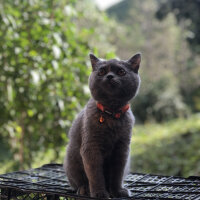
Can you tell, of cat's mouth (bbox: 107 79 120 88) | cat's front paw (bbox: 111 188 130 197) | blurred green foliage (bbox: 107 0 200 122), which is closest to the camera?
cat's mouth (bbox: 107 79 120 88)

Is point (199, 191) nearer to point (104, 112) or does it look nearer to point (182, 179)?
point (182, 179)

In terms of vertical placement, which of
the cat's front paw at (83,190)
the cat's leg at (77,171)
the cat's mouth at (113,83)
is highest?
the cat's mouth at (113,83)

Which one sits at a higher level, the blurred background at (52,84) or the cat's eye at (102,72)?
the blurred background at (52,84)

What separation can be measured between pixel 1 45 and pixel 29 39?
0.29m

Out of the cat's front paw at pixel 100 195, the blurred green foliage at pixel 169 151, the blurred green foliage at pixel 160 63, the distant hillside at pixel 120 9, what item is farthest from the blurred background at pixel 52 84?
the distant hillside at pixel 120 9

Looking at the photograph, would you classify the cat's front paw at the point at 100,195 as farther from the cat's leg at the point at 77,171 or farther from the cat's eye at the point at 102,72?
the cat's eye at the point at 102,72

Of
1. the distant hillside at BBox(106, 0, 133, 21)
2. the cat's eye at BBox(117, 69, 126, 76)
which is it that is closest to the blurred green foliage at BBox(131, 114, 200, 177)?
the cat's eye at BBox(117, 69, 126, 76)

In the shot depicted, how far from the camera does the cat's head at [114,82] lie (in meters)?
1.20

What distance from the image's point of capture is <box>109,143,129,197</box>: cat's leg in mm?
1307

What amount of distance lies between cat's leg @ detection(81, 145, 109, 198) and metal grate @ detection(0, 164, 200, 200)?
7 centimetres

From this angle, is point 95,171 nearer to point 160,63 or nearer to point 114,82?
point 114,82

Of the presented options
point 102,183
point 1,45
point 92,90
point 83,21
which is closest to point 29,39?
point 1,45

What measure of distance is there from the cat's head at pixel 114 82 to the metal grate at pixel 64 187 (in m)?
0.43

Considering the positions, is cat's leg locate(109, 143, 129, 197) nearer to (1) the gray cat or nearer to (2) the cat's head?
(1) the gray cat
